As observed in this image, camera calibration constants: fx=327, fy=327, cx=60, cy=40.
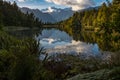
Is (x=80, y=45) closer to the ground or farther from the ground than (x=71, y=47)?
closer to the ground

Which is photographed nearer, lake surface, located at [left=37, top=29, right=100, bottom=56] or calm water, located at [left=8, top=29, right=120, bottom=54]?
lake surface, located at [left=37, top=29, right=100, bottom=56]

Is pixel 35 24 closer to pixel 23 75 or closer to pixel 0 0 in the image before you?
pixel 0 0

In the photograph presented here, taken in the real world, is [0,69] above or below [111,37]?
below

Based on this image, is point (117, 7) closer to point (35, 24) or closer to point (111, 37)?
point (111, 37)

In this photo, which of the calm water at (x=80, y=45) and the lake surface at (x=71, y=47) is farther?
the calm water at (x=80, y=45)

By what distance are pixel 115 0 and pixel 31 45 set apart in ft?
26.6

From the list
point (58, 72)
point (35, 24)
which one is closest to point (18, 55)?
point (58, 72)

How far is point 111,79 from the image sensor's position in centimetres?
984

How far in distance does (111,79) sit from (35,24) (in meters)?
190

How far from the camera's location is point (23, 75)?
1311 centimetres

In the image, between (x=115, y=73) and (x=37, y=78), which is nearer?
(x=115, y=73)

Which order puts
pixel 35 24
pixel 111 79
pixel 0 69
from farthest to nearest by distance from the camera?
pixel 35 24 → pixel 0 69 → pixel 111 79

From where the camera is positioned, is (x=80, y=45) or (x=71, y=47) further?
(x=80, y=45)

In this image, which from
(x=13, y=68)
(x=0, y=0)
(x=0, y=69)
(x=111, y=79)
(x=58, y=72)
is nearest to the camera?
(x=111, y=79)
